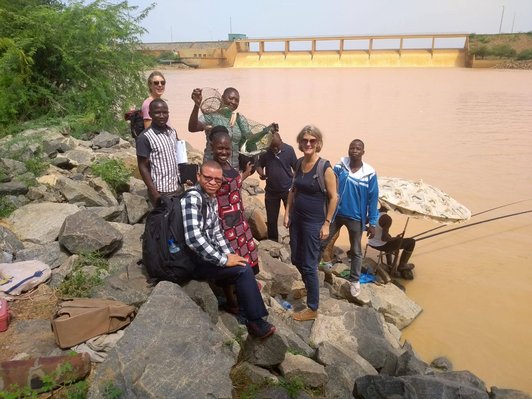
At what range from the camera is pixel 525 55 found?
1693 inches

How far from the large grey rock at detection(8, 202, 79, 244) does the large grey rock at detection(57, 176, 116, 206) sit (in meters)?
0.38

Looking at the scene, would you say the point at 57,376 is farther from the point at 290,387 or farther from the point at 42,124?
the point at 42,124

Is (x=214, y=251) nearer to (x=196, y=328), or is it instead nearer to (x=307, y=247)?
(x=196, y=328)

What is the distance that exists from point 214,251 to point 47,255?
6.10ft

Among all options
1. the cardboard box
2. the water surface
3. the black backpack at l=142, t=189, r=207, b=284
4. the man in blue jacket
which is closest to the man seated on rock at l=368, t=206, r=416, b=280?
the water surface

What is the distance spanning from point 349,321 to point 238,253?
62.0 inches

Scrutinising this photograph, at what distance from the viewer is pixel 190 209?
2.88 meters

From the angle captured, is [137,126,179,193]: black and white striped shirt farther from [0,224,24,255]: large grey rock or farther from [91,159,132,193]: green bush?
[91,159,132,193]: green bush

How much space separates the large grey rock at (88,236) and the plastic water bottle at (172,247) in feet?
3.45

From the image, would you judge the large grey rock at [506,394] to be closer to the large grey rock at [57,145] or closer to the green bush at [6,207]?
the green bush at [6,207]

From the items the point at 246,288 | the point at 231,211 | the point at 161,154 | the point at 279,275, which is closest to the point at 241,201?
the point at 231,211

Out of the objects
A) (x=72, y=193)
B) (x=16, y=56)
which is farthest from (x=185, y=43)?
(x=72, y=193)

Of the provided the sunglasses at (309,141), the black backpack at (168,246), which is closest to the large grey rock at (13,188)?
the black backpack at (168,246)

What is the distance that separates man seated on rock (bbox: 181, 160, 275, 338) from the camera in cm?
289
